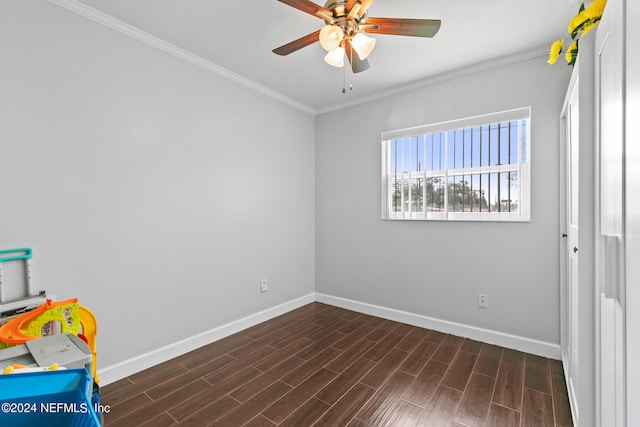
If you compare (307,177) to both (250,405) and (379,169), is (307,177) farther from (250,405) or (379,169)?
(250,405)

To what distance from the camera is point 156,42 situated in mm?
2346

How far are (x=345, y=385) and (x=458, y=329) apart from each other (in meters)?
1.39

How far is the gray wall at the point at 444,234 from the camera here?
2.45 m

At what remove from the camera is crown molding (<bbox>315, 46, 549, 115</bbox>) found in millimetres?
2463

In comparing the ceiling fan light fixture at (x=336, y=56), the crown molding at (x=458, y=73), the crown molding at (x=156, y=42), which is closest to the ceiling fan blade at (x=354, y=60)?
the ceiling fan light fixture at (x=336, y=56)

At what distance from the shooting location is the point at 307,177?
12.7 ft

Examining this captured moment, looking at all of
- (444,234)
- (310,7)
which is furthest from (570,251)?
(310,7)

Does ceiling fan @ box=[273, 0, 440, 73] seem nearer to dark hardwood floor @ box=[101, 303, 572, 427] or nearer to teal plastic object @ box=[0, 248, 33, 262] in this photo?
teal plastic object @ box=[0, 248, 33, 262]

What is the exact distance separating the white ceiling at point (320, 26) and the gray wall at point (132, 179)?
27cm

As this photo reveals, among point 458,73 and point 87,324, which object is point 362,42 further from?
point 87,324

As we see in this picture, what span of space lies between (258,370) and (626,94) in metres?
2.51

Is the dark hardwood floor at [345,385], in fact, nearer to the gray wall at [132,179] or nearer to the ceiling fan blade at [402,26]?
the gray wall at [132,179]

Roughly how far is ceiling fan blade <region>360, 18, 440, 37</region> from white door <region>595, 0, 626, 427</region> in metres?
0.73

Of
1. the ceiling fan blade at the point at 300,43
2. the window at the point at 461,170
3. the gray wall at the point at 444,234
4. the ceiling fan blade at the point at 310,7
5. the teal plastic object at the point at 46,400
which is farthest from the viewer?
the window at the point at 461,170
